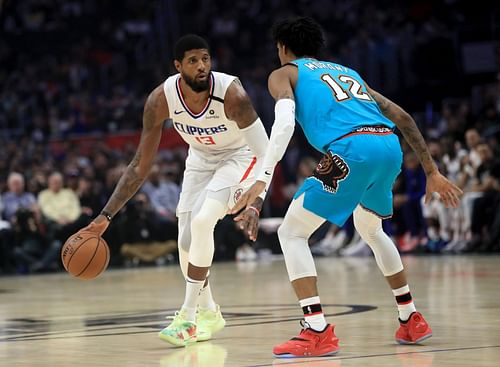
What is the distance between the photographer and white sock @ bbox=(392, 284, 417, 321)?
6.25m

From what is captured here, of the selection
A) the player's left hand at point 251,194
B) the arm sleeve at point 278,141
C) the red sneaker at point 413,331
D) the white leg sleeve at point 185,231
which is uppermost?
the arm sleeve at point 278,141

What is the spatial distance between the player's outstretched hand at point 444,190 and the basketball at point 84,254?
218 cm

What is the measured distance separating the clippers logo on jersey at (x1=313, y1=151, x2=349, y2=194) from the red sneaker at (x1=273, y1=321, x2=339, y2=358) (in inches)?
31.7

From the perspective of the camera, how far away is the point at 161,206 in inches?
687

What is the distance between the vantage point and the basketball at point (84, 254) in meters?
6.73

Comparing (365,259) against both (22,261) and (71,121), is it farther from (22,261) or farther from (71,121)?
(71,121)

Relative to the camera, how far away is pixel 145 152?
696cm

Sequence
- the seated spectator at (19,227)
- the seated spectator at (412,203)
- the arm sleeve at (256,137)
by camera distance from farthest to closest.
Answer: the seated spectator at (412,203) < the seated spectator at (19,227) < the arm sleeve at (256,137)

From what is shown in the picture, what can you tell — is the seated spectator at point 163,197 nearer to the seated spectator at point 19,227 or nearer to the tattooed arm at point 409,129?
the seated spectator at point 19,227

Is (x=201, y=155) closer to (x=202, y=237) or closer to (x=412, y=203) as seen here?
(x=202, y=237)

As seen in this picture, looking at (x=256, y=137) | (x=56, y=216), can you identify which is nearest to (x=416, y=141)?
(x=256, y=137)

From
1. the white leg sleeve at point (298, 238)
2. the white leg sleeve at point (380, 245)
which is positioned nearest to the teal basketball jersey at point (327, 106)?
the white leg sleeve at point (298, 238)

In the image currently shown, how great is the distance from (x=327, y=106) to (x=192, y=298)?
1521mm

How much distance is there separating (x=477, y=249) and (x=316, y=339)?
34.1 feet
